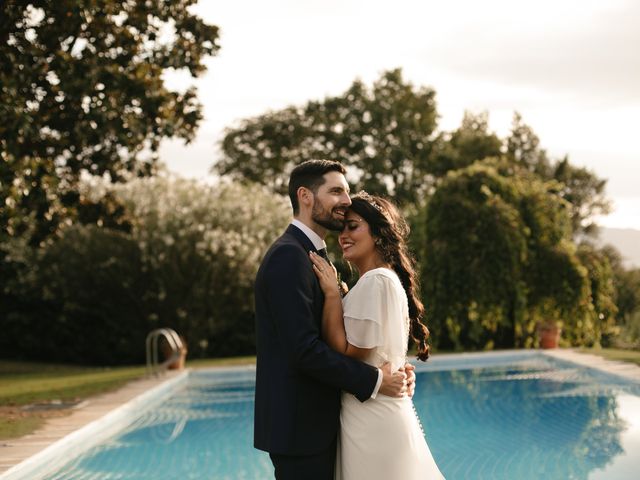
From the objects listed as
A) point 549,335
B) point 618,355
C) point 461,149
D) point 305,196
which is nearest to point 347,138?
point 461,149

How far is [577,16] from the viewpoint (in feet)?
46.8

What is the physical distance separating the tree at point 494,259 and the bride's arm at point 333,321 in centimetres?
1436

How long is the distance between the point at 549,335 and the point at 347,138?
49.2 feet

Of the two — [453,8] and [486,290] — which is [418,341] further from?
[486,290]

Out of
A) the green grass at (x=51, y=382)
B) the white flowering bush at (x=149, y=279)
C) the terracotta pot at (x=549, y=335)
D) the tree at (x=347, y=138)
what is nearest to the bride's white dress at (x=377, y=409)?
the green grass at (x=51, y=382)

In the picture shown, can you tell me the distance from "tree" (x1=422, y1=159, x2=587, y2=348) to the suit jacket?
47.1 ft

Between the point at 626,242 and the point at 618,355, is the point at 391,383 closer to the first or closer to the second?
the point at 618,355

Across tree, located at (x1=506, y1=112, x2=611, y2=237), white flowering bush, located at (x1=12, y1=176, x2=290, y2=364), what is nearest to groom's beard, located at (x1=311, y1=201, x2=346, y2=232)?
white flowering bush, located at (x1=12, y1=176, x2=290, y2=364)

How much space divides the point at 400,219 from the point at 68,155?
9.00 metres

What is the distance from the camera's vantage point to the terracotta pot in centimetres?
1731

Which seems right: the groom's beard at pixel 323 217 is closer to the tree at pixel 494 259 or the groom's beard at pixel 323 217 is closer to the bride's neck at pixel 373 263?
the bride's neck at pixel 373 263

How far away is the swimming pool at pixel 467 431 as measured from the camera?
7.64 m

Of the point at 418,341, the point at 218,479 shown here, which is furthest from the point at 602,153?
the point at 418,341

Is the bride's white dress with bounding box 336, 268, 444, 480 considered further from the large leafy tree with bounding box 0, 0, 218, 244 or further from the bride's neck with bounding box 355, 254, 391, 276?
the large leafy tree with bounding box 0, 0, 218, 244
